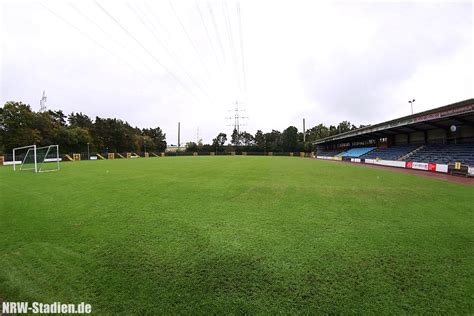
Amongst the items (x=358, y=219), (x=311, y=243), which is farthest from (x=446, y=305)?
(x=358, y=219)

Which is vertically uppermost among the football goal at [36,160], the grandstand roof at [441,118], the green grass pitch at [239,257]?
the grandstand roof at [441,118]

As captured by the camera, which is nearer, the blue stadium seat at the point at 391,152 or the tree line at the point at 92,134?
the blue stadium seat at the point at 391,152

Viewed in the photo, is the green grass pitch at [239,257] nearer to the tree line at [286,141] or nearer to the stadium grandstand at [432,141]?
the stadium grandstand at [432,141]

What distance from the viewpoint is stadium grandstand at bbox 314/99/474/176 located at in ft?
61.5

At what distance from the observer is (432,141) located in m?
27.1

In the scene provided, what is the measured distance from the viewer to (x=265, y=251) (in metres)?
4.00

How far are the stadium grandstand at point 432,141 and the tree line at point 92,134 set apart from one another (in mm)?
39870

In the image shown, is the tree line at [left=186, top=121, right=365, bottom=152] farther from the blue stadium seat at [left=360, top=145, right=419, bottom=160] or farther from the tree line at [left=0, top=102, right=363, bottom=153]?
the blue stadium seat at [left=360, top=145, right=419, bottom=160]

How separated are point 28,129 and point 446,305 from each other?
59.8 m

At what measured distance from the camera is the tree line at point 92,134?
42.1 m

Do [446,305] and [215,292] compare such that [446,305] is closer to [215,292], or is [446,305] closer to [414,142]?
[215,292]

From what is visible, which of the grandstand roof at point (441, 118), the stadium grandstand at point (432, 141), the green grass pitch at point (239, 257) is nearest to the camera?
the green grass pitch at point (239, 257)

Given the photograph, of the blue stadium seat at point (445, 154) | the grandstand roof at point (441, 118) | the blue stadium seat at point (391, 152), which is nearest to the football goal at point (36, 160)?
the grandstand roof at point (441, 118)

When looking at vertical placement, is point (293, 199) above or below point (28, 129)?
below
